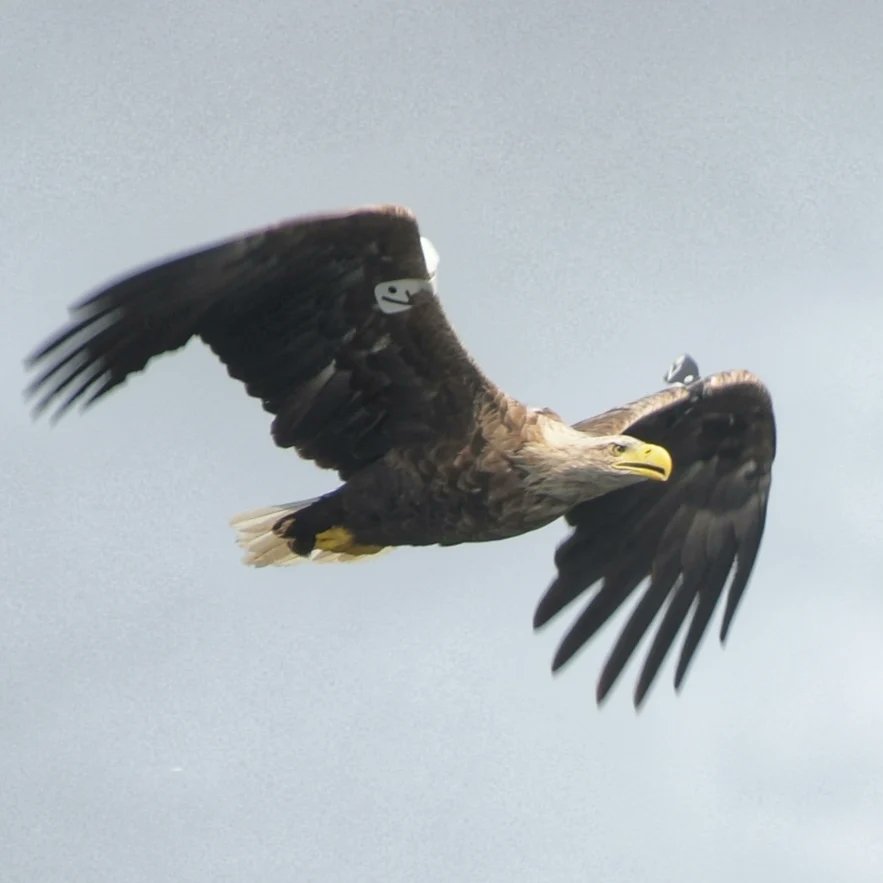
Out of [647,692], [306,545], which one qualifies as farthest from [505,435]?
[647,692]

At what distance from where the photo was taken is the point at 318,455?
1437 cm

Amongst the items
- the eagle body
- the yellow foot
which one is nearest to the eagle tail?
the yellow foot

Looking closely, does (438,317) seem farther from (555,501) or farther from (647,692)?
(647,692)

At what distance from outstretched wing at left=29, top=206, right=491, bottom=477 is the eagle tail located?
1.41 ft

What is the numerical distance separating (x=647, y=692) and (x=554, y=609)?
0.71 m

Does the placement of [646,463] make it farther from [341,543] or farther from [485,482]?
[341,543]

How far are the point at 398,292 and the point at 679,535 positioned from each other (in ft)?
10.7

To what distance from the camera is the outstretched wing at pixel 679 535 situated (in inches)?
623

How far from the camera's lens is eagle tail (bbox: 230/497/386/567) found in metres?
14.6

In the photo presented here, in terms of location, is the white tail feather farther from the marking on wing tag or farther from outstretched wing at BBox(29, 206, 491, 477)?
the marking on wing tag

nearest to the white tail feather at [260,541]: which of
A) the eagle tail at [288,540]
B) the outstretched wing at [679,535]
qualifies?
the eagle tail at [288,540]

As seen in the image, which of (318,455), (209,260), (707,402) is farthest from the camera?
(707,402)

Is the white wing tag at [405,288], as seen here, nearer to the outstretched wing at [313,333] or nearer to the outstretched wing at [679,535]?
the outstretched wing at [313,333]

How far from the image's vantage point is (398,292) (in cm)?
1358
